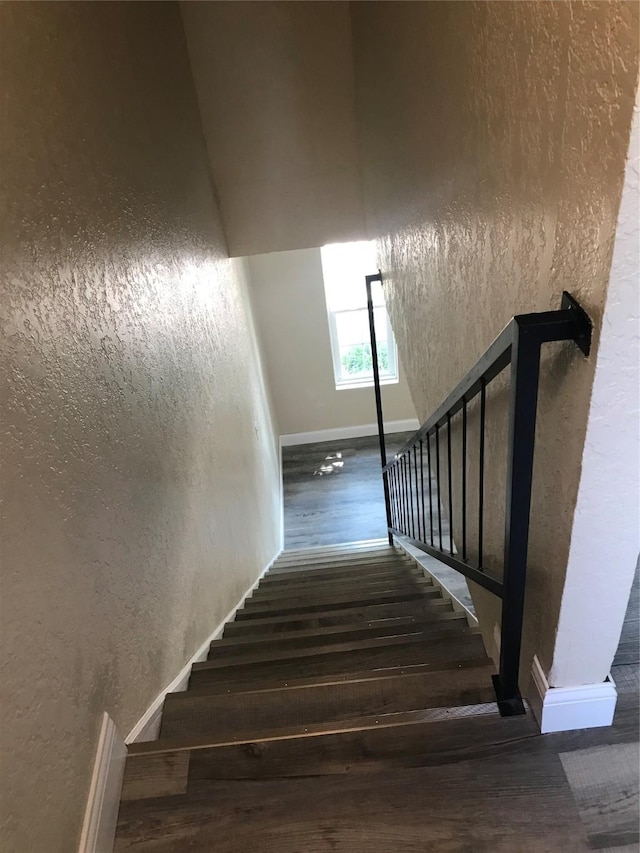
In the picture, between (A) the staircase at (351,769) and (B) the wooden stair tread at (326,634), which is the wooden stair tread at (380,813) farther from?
(B) the wooden stair tread at (326,634)

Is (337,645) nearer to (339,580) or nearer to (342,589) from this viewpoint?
(342,589)

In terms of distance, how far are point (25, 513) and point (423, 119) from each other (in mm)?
1700

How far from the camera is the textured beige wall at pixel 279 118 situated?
10.2 feet

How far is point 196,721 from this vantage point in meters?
1.57

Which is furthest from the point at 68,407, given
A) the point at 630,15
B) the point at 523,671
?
the point at 523,671

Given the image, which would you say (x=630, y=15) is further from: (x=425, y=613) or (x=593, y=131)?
(x=425, y=613)

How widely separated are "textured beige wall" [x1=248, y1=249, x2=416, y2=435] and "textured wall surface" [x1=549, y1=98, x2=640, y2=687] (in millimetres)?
5073

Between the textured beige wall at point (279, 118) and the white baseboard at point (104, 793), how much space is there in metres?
3.27

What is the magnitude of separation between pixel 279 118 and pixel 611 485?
10.8 feet

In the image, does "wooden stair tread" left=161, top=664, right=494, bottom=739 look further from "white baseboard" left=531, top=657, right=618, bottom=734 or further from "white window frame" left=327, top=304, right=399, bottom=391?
"white window frame" left=327, top=304, right=399, bottom=391

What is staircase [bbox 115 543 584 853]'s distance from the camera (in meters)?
1.10

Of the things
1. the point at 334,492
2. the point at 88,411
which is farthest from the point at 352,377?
the point at 88,411

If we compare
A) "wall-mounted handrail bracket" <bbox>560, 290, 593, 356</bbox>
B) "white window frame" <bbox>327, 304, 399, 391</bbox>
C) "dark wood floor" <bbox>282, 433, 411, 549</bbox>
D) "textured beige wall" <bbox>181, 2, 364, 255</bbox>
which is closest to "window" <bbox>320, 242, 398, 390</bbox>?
"white window frame" <bbox>327, 304, 399, 391</bbox>

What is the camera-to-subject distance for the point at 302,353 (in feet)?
21.2
